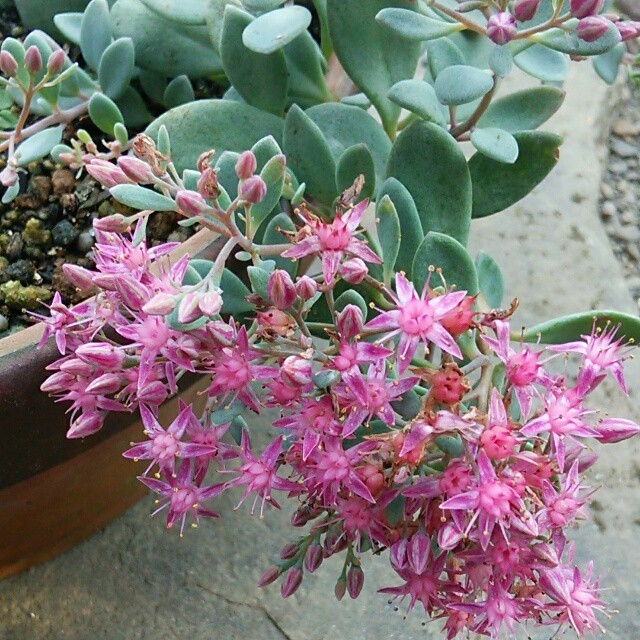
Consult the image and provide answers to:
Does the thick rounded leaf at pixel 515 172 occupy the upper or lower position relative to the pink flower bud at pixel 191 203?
lower

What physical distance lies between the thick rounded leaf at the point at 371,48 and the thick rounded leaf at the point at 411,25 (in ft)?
0.27

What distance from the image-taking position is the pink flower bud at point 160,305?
0.66 m

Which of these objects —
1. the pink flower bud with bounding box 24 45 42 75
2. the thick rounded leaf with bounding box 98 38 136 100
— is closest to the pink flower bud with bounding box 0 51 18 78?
the pink flower bud with bounding box 24 45 42 75

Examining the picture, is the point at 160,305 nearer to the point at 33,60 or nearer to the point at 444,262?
the point at 444,262

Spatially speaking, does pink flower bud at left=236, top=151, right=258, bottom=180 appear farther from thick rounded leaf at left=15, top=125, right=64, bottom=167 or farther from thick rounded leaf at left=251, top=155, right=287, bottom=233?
thick rounded leaf at left=15, top=125, right=64, bottom=167

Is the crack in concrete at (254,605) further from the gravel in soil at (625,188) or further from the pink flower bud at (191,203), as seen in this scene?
the gravel in soil at (625,188)

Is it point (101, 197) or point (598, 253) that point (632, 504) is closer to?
point (598, 253)

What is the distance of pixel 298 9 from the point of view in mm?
947

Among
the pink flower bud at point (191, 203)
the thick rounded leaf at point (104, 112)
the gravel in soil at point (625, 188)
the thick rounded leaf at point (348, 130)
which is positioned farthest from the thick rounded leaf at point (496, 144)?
the gravel in soil at point (625, 188)

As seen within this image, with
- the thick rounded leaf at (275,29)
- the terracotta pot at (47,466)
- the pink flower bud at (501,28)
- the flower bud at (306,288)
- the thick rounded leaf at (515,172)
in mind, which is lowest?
the terracotta pot at (47,466)

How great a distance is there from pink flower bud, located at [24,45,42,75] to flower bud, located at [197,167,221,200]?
1.20ft

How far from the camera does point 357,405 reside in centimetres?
71

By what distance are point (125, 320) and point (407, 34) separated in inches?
16.5

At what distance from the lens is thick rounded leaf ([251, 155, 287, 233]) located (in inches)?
30.5
